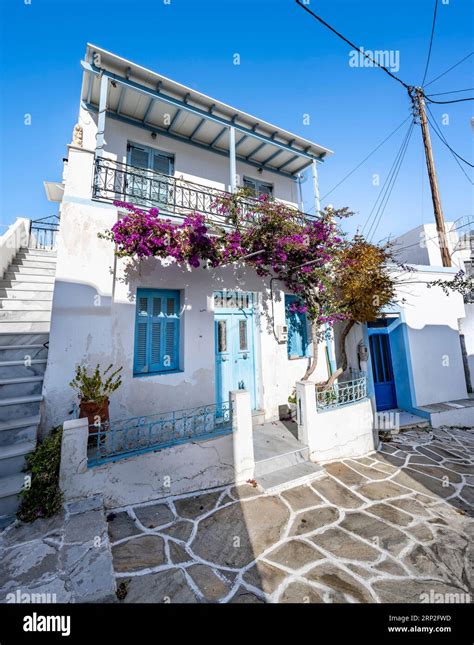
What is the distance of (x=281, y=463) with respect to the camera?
5172 millimetres

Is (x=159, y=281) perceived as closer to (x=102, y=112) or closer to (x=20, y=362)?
(x=20, y=362)

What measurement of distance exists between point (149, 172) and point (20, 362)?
538cm

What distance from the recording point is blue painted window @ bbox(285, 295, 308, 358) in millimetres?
8174

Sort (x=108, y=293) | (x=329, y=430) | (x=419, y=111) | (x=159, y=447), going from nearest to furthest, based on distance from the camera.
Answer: (x=159, y=447) < (x=108, y=293) < (x=329, y=430) < (x=419, y=111)

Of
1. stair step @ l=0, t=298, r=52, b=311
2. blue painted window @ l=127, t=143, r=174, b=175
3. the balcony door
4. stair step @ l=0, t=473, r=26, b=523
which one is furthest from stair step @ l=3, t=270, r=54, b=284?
stair step @ l=0, t=473, r=26, b=523

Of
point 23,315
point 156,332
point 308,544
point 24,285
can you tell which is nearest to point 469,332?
point 308,544

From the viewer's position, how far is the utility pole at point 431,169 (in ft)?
33.6

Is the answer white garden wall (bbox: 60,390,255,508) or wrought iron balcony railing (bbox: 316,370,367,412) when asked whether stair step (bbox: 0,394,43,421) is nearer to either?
white garden wall (bbox: 60,390,255,508)

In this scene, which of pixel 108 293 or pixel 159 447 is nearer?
pixel 159 447
